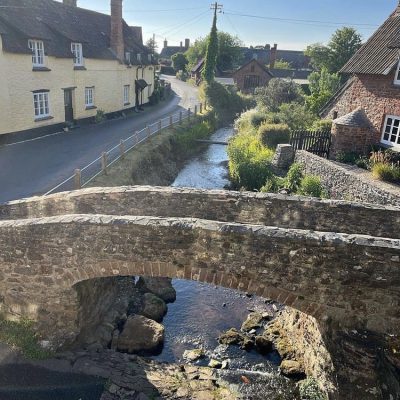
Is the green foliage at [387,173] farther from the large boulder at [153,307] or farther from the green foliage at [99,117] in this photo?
the green foliage at [99,117]

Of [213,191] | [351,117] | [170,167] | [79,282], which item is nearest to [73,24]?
[170,167]

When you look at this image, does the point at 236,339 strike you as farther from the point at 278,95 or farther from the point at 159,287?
the point at 278,95

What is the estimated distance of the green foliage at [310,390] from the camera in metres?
7.44

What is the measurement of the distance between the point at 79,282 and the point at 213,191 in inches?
161

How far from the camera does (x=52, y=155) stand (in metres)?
19.3

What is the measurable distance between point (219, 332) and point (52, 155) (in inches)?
532

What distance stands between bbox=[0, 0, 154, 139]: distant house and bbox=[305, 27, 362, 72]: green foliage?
89.9 feet

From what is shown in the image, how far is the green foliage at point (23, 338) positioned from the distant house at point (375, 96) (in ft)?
53.1

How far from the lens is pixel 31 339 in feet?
26.1

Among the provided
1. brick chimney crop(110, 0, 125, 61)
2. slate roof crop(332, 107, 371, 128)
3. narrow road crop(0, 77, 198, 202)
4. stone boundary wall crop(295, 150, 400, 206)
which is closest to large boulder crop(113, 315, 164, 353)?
narrow road crop(0, 77, 198, 202)

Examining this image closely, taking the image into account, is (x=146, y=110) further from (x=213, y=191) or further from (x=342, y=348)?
(x=342, y=348)

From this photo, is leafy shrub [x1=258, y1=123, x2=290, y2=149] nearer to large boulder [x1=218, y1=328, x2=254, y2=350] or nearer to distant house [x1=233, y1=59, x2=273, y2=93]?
large boulder [x1=218, y1=328, x2=254, y2=350]

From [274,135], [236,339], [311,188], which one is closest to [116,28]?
[274,135]

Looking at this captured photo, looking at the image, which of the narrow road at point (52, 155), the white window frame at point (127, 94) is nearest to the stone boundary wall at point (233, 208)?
the narrow road at point (52, 155)
